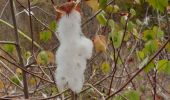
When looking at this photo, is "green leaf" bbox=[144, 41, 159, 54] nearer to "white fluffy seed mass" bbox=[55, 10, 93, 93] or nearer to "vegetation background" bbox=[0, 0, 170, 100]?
"vegetation background" bbox=[0, 0, 170, 100]

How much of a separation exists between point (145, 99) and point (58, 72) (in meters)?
2.75

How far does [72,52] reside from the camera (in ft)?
2.79

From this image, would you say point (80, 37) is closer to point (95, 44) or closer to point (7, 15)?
point (95, 44)

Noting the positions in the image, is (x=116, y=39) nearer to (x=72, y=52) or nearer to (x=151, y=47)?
(x=151, y=47)

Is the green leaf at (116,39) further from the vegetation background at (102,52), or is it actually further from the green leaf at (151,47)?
the green leaf at (151,47)

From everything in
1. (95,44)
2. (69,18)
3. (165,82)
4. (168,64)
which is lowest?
(165,82)

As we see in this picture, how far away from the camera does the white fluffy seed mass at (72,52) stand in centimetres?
85

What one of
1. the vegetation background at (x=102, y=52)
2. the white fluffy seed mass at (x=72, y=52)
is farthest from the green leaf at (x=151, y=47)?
the white fluffy seed mass at (x=72, y=52)

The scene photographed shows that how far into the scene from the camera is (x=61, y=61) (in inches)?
34.2

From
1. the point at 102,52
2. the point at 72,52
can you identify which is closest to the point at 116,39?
the point at 102,52

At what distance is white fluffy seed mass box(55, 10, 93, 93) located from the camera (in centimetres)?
85

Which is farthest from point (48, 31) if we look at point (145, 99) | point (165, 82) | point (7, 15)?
point (7, 15)

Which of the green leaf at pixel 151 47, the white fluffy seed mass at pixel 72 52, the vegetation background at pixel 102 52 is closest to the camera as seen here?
the white fluffy seed mass at pixel 72 52

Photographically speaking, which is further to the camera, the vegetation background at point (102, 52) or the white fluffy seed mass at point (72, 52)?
the vegetation background at point (102, 52)
